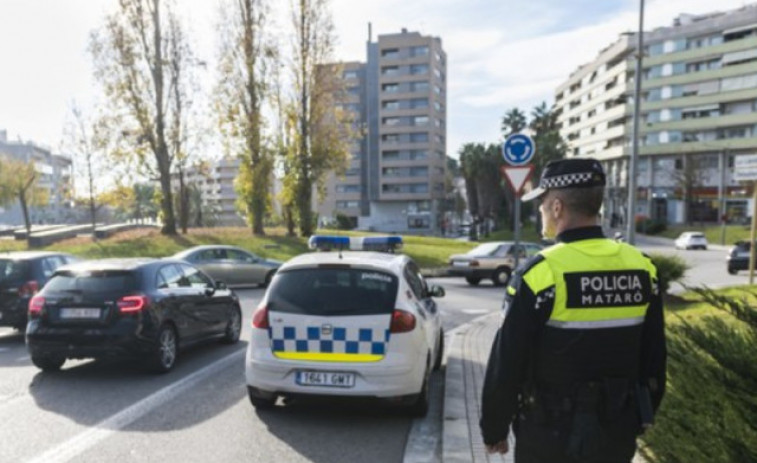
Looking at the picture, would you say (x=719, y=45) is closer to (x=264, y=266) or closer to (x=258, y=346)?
(x=264, y=266)

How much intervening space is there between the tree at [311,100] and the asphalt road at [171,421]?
2449cm

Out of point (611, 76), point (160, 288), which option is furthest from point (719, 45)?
point (160, 288)

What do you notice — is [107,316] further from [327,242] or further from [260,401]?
[327,242]

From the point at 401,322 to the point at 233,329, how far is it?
5.01m

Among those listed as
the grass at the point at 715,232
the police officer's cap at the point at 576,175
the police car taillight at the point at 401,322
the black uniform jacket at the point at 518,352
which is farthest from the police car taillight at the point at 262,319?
the grass at the point at 715,232

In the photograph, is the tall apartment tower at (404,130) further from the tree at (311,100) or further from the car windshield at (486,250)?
the car windshield at (486,250)

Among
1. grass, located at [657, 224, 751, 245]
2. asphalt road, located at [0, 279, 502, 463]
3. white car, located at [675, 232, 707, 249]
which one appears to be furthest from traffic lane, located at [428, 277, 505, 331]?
grass, located at [657, 224, 751, 245]

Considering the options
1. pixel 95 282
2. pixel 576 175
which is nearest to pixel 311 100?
pixel 95 282

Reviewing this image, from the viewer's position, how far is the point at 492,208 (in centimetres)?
7219

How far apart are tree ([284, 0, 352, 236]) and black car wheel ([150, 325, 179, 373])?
24.4 meters

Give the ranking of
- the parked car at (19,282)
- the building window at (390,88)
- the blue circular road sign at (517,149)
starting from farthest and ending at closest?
1. the building window at (390,88)
2. the parked car at (19,282)
3. the blue circular road sign at (517,149)

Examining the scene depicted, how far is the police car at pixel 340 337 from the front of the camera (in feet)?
17.2

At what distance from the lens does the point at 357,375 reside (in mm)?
5230

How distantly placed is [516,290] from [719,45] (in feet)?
234
